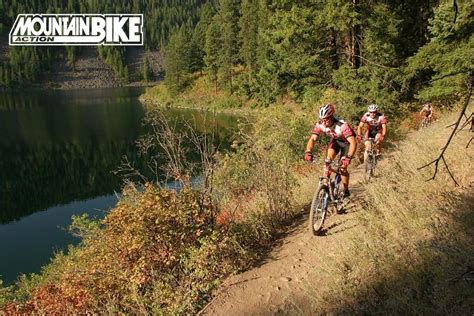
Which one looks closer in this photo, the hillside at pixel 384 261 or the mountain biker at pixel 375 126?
the hillside at pixel 384 261

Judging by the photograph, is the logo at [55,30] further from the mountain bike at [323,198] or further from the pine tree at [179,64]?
the mountain bike at [323,198]

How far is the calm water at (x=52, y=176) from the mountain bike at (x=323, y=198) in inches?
163

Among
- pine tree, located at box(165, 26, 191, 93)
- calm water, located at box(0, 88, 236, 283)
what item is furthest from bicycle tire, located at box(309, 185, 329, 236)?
pine tree, located at box(165, 26, 191, 93)

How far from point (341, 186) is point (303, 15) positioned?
11.8m

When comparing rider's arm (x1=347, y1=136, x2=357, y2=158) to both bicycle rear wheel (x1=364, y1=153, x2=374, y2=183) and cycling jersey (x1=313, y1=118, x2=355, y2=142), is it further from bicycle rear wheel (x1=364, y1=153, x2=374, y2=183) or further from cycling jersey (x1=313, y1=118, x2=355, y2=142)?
bicycle rear wheel (x1=364, y1=153, x2=374, y2=183)

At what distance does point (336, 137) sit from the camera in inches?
301

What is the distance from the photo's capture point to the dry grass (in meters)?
4.37

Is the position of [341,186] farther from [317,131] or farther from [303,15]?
[303,15]

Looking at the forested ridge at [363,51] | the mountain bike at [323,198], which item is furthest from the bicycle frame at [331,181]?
the forested ridge at [363,51]

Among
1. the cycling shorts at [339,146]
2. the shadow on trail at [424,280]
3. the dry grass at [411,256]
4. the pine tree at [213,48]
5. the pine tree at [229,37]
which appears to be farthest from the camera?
the pine tree at [213,48]

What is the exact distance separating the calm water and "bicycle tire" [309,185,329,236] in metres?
4.11

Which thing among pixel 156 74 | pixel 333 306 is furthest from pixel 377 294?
pixel 156 74

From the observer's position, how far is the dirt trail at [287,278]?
234 inches

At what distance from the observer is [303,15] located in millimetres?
17750
